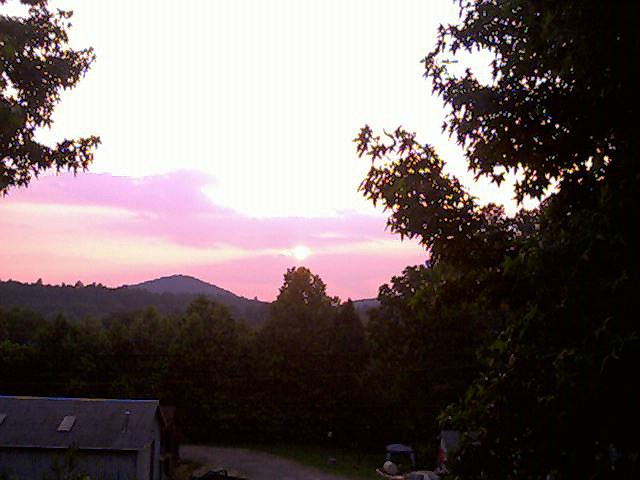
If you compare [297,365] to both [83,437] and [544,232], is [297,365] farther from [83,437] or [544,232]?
[544,232]

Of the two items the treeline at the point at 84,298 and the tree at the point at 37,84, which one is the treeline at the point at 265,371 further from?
the treeline at the point at 84,298

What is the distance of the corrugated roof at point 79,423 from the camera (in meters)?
33.4

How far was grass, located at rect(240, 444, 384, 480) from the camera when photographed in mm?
43625

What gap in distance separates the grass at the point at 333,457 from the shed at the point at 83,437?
1355cm

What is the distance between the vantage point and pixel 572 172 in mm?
7340

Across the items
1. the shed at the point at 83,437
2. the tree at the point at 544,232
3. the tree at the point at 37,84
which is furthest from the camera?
the shed at the point at 83,437

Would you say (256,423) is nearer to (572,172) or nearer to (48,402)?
(48,402)

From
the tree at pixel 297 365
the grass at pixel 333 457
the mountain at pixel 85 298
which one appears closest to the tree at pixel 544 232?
the grass at pixel 333 457

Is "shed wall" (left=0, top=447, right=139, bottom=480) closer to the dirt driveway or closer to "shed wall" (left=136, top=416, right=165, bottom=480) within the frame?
"shed wall" (left=136, top=416, right=165, bottom=480)

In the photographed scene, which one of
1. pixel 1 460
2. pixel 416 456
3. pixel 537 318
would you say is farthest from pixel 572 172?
pixel 416 456

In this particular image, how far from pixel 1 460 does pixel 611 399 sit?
3442 centimetres

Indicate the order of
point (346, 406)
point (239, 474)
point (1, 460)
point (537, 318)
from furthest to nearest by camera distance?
point (346, 406)
point (239, 474)
point (1, 460)
point (537, 318)

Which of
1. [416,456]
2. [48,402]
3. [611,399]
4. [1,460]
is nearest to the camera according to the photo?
[611,399]

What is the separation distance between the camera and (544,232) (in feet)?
22.8
